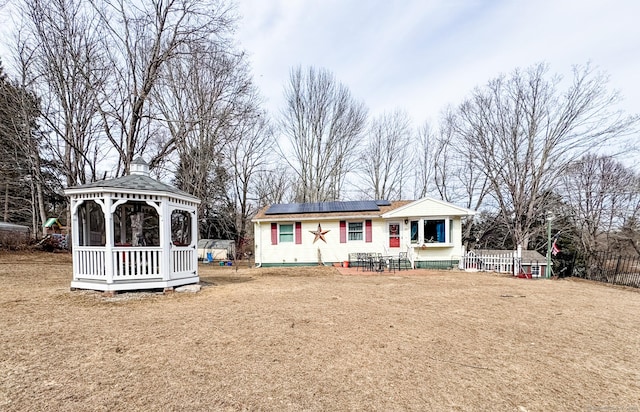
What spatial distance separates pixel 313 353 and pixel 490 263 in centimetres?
1262

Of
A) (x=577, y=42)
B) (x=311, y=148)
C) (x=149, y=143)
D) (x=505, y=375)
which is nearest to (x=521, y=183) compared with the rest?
(x=577, y=42)

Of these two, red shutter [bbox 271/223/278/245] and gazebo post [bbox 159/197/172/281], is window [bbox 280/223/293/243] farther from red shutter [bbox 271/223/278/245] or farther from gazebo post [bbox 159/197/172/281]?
gazebo post [bbox 159/197/172/281]

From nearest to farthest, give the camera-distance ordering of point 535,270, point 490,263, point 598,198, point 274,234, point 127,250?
point 127,250 → point 535,270 → point 490,263 → point 274,234 → point 598,198

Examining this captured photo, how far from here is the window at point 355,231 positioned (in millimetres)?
14953

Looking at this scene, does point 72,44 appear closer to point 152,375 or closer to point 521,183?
point 152,375

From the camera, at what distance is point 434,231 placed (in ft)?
47.4

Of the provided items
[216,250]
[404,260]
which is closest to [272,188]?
[216,250]

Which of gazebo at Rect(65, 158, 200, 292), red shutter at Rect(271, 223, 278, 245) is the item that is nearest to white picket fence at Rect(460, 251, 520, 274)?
red shutter at Rect(271, 223, 278, 245)

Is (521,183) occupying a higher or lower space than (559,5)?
lower

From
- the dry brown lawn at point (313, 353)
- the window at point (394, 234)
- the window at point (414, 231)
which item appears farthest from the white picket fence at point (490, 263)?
the dry brown lawn at point (313, 353)

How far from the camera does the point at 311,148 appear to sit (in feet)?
81.9

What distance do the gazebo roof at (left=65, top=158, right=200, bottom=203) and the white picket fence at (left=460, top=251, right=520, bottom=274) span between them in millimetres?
12222

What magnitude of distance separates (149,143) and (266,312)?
17016 mm

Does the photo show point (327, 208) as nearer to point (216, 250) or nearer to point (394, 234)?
point (394, 234)
